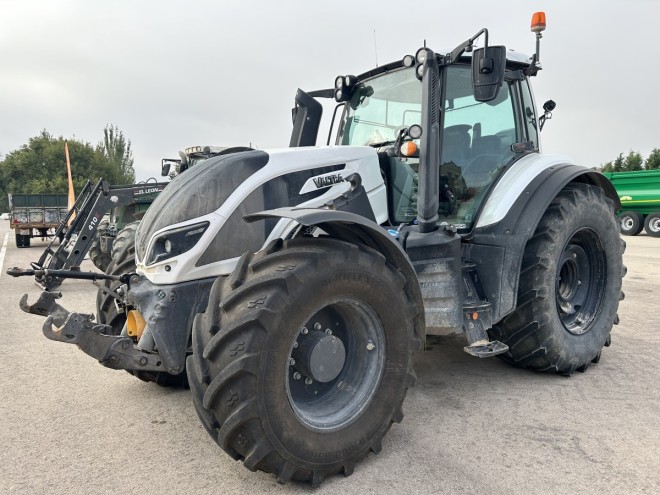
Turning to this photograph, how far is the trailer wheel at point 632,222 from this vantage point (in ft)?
62.0

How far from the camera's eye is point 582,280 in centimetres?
454

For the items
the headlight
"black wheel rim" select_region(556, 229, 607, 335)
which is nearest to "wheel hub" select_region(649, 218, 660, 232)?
"black wheel rim" select_region(556, 229, 607, 335)

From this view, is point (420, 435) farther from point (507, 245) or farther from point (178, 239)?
point (178, 239)

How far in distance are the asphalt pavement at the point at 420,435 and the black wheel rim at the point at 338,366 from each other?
322mm

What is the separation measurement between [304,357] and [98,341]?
40.9 inches

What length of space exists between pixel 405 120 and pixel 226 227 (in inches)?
69.7

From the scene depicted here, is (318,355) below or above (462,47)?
below

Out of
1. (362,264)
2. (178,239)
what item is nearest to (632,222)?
(362,264)

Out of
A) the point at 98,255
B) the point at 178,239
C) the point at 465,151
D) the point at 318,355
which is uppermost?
the point at 465,151

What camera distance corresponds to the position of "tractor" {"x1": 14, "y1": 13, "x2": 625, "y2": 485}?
93.1 inches

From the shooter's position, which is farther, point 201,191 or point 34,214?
point 34,214

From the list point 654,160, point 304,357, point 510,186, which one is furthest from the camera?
point 654,160

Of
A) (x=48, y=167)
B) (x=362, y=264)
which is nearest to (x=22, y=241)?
(x=362, y=264)

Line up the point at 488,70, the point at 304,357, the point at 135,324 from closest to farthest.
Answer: the point at 304,357 → the point at 135,324 → the point at 488,70
